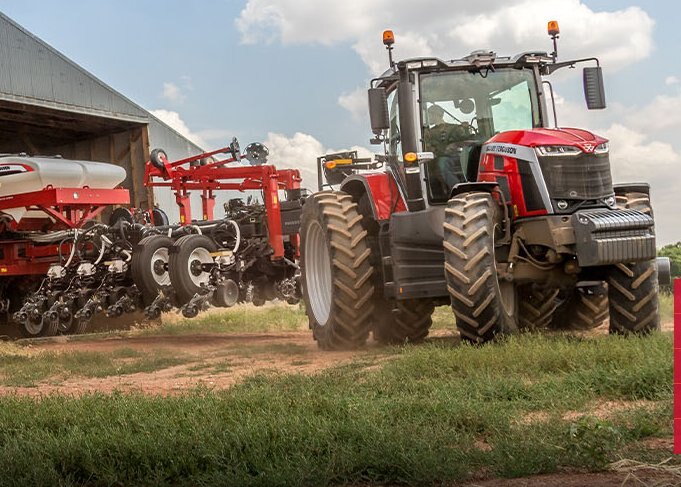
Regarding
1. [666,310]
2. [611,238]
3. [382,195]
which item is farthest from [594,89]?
[666,310]

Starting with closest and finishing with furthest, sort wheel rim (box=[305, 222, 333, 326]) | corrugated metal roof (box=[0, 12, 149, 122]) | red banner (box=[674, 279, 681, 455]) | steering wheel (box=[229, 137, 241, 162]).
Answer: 1. red banner (box=[674, 279, 681, 455])
2. wheel rim (box=[305, 222, 333, 326])
3. steering wheel (box=[229, 137, 241, 162])
4. corrugated metal roof (box=[0, 12, 149, 122])

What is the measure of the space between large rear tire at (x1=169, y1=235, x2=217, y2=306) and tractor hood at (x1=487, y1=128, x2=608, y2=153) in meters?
5.49

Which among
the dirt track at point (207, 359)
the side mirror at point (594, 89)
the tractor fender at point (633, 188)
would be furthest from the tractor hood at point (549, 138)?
the dirt track at point (207, 359)

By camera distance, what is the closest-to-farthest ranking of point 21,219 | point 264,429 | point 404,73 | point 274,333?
point 264,429 < point 404,73 < point 274,333 < point 21,219

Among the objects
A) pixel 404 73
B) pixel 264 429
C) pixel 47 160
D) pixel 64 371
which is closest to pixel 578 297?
pixel 404 73

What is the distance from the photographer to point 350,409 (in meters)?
5.34

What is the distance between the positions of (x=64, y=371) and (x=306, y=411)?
4.57 metres

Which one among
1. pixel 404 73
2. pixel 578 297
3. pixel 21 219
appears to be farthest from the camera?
pixel 21 219

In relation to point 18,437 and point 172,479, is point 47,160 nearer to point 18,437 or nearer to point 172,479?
point 18,437

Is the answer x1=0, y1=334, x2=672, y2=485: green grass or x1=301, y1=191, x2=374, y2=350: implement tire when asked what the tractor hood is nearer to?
x1=301, y1=191, x2=374, y2=350: implement tire

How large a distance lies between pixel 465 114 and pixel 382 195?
116 cm

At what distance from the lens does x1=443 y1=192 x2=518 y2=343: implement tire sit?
7.69 metres

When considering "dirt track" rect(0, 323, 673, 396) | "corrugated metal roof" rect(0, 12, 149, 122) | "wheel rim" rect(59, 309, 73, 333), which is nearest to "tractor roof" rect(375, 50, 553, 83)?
"dirt track" rect(0, 323, 673, 396)

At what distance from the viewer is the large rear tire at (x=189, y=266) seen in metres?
12.6
